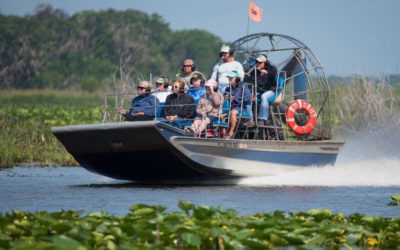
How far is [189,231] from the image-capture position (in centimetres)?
1214

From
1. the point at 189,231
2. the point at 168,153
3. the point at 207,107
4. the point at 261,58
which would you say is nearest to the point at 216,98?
the point at 207,107

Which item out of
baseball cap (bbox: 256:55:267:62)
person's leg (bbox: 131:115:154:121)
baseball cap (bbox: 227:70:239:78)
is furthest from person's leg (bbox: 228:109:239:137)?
person's leg (bbox: 131:115:154:121)

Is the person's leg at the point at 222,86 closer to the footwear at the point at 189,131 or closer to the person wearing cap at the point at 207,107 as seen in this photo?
the person wearing cap at the point at 207,107

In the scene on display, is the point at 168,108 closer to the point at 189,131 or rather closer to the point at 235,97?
the point at 189,131

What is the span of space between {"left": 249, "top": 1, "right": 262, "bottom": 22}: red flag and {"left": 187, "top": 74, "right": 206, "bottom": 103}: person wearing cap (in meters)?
2.54

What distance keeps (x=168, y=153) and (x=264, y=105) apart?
2.04m

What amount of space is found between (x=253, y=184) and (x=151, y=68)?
66.2 metres

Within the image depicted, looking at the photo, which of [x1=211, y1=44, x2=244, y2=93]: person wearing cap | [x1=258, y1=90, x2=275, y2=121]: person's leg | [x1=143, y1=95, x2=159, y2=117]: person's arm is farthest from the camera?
[x1=258, y1=90, x2=275, y2=121]: person's leg

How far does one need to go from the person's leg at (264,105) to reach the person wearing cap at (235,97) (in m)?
0.43

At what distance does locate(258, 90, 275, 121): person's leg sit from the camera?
68.7 ft

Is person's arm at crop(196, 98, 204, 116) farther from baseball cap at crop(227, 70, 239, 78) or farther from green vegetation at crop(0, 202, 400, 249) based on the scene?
green vegetation at crop(0, 202, 400, 249)

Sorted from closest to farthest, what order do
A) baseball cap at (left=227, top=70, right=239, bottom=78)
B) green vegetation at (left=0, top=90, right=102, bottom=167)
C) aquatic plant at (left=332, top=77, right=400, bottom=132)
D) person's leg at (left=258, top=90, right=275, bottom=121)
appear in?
baseball cap at (left=227, top=70, right=239, bottom=78), person's leg at (left=258, top=90, right=275, bottom=121), green vegetation at (left=0, top=90, right=102, bottom=167), aquatic plant at (left=332, top=77, right=400, bottom=132)

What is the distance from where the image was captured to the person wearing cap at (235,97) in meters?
20.4

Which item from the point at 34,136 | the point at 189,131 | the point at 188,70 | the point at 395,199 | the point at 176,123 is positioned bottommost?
the point at 395,199
